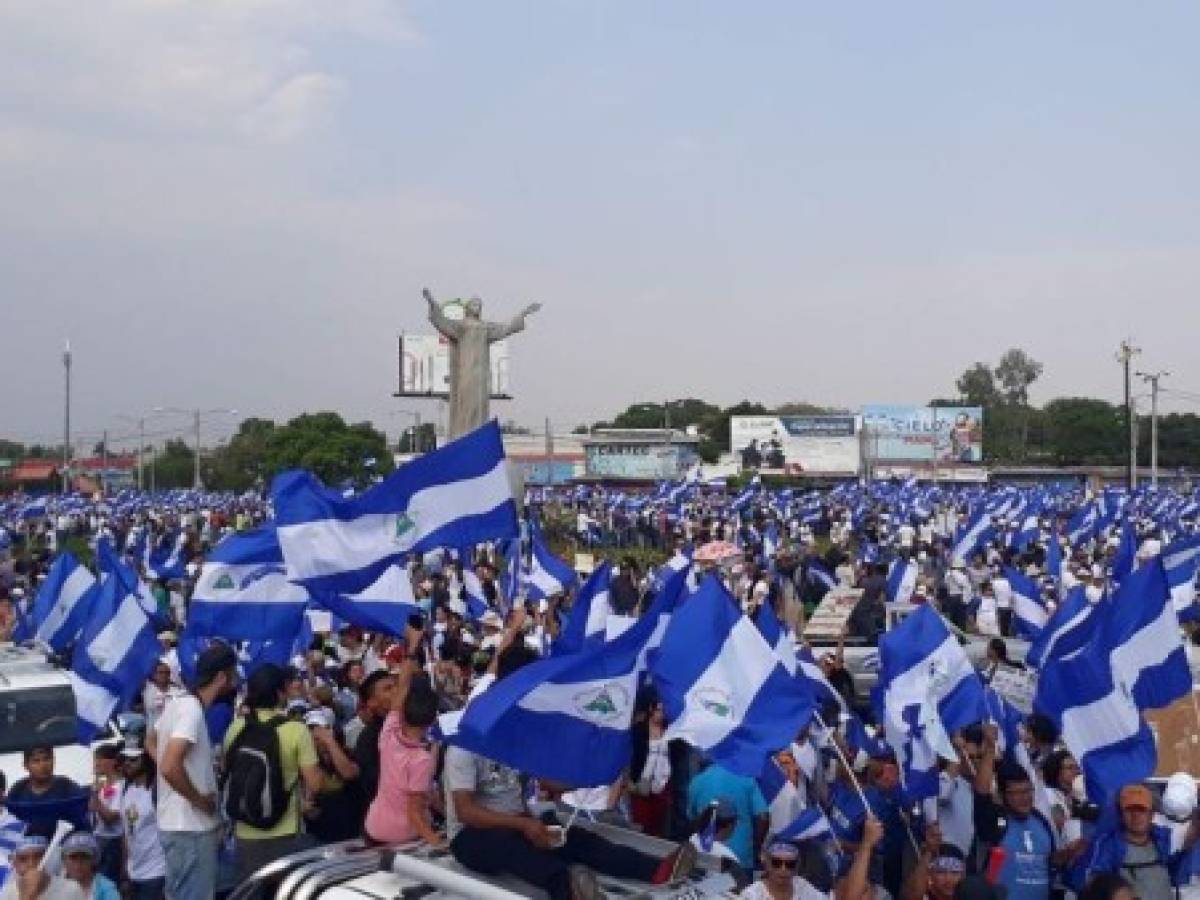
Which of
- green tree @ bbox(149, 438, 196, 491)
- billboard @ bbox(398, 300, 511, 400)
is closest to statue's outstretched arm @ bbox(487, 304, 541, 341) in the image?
billboard @ bbox(398, 300, 511, 400)

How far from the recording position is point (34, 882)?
546 centimetres

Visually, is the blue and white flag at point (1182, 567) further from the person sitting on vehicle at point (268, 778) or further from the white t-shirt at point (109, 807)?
the white t-shirt at point (109, 807)

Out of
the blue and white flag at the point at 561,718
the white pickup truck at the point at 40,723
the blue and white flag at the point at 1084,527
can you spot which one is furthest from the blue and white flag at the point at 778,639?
the blue and white flag at the point at 1084,527

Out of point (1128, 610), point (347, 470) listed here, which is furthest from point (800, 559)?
point (347, 470)

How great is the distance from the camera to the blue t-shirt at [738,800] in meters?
6.60

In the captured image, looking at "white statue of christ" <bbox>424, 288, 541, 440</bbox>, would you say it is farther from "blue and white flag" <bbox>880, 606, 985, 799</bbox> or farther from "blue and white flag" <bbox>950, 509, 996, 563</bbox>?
"blue and white flag" <bbox>880, 606, 985, 799</bbox>

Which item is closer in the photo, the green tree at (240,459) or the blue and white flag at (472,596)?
the blue and white flag at (472,596)

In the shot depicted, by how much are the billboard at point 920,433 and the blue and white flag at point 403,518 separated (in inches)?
3539

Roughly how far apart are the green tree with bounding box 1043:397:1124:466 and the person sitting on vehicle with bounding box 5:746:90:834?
9997 cm

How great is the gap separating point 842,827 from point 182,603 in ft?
42.2

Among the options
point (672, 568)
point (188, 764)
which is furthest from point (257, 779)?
point (672, 568)

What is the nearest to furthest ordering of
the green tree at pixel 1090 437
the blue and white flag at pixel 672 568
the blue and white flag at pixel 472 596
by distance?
the blue and white flag at pixel 672 568 < the blue and white flag at pixel 472 596 < the green tree at pixel 1090 437

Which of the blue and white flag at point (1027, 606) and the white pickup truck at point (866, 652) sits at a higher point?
the blue and white flag at point (1027, 606)

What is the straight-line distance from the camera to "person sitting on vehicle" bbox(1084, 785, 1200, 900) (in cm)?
568
